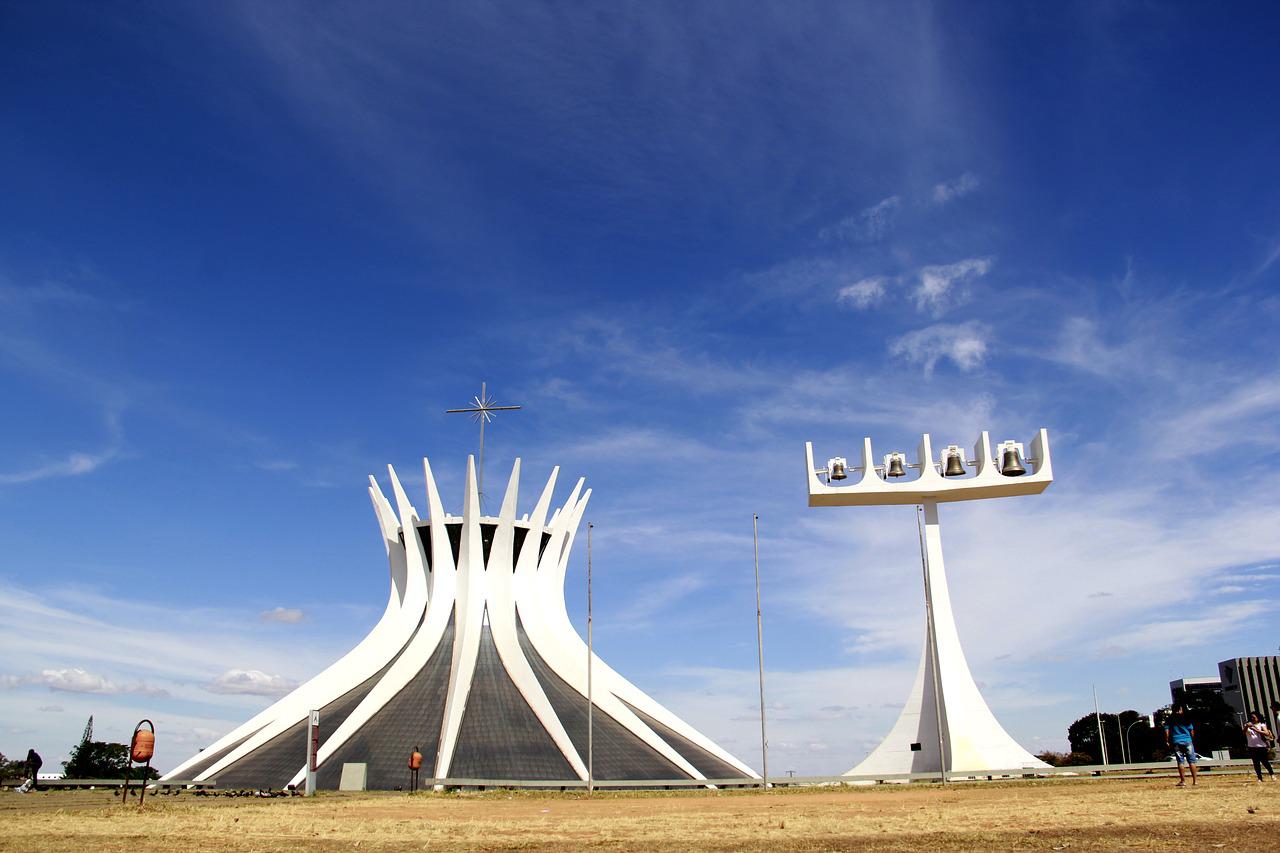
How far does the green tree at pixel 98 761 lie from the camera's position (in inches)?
2261

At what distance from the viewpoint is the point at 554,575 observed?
4166 cm

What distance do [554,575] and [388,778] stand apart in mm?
13011

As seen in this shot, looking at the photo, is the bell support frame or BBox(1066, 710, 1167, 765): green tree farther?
BBox(1066, 710, 1167, 765): green tree

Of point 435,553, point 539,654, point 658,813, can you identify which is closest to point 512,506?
point 435,553

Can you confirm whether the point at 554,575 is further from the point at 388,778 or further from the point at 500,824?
the point at 500,824

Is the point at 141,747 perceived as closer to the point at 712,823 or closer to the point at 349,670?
the point at 712,823

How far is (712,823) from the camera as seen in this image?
47.8 feet

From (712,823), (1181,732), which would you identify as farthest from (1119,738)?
(712,823)

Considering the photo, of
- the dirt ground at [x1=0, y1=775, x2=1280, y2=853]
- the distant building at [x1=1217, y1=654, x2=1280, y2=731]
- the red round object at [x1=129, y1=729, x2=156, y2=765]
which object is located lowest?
the dirt ground at [x1=0, y1=775, x2=1280, y2=853]

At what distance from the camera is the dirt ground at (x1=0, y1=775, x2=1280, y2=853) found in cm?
1138

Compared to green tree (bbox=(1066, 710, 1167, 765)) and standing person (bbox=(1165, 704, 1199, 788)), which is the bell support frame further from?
green tree (bbox=(1066, 710, 1167, 765))

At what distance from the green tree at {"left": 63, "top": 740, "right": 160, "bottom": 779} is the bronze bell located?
50288 millimetres

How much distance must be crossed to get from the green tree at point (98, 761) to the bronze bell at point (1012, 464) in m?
50.3

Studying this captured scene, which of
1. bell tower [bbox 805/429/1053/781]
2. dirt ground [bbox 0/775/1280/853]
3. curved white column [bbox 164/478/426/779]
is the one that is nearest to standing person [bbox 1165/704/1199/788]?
dirt ground [bbox 0/775/1280/853]
